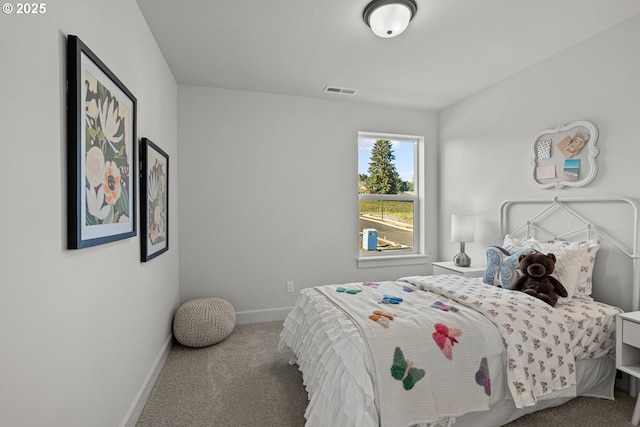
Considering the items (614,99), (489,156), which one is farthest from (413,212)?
(614,99)

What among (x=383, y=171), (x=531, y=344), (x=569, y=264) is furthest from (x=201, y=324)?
(x=569, y=264)

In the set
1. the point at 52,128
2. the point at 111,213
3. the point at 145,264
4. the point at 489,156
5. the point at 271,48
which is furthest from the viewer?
the point at 489,156

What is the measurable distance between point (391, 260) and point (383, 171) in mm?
1162

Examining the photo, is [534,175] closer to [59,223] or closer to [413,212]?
[413,212]

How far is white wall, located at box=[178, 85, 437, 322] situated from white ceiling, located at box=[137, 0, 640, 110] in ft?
1.09

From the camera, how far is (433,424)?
159 cm

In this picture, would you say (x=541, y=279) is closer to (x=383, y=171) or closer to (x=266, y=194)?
(x=383, y=171)

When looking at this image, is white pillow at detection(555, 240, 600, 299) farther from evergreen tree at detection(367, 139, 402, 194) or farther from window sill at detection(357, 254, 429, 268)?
evergreen tree at detection(367, 139, 402, 194)

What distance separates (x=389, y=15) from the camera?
6.79 ft

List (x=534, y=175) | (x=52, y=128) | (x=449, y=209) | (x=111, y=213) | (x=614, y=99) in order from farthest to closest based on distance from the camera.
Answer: (x=449, y=209), (x=534, y=175), (x=614, y=99), (x=111, y=213), (x=52, y=128)

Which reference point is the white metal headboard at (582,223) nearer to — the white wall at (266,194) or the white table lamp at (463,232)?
the white table lamp at (463,232)

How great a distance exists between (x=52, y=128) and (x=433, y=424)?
203cm

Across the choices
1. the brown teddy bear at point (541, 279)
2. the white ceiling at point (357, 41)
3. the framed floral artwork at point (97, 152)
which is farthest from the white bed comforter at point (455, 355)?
the white ceiling at point (357, 41)

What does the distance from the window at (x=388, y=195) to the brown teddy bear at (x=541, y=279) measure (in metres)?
1.91
